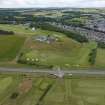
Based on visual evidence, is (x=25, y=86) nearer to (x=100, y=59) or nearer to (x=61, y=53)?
(x=100, y=59)

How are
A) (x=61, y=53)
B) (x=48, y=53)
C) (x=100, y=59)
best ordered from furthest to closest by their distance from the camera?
(x=61, y=53) < (x=48, y=53) < (x=100, y=59)

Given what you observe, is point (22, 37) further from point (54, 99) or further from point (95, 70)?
point (54, 99)

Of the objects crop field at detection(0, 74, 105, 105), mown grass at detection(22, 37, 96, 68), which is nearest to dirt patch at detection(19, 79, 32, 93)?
crop field at detection(0, 74, 105, 105)

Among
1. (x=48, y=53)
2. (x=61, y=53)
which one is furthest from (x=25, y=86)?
(x=61, y=53)

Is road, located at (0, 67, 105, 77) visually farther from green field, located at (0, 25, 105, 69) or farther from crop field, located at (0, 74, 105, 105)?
green field, located at (0, 25, 105, 69)

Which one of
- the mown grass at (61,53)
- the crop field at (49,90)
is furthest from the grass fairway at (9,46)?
the crop field at (49,90)

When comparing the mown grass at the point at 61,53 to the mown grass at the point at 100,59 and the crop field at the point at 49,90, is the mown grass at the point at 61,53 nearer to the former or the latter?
the mown grass at the point at 100,59

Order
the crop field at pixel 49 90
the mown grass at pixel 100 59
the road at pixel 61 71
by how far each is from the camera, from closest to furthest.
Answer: the crop field at pixel 49 90
the road at pixel 61 71
the mown grass at pixel 100 59
